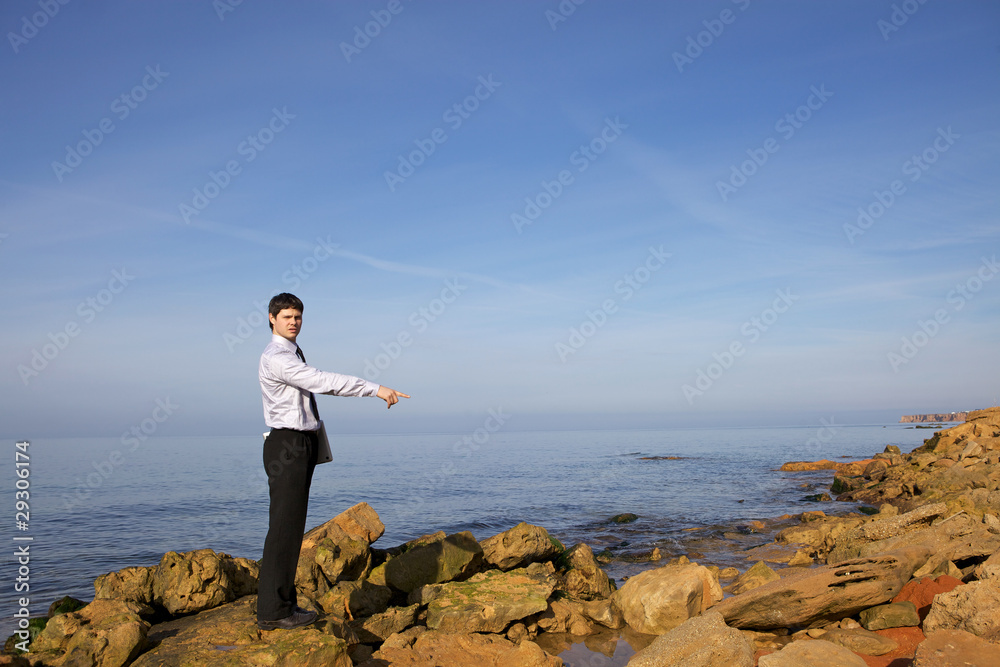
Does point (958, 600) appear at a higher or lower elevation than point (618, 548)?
higher

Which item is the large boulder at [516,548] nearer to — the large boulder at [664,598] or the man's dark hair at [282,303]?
the large boulder at [664,598]

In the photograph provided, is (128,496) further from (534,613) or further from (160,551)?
(534,613)

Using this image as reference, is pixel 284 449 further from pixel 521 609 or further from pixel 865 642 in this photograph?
pixel 865 642

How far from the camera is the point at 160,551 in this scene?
46.6ft

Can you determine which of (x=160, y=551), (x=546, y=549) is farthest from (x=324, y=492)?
(x=546, y=549)

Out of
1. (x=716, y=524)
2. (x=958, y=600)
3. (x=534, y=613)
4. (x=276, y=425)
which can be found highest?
(x=276, y=425)

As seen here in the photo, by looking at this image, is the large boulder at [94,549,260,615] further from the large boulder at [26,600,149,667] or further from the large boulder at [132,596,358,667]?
the large boulder at [132,596,358,667]

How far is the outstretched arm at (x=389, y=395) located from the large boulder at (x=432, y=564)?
413 centimetres

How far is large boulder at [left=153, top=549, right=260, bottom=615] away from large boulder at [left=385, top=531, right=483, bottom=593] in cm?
197

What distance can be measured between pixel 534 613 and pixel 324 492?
18894 mm

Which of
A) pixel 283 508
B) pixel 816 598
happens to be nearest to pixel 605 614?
pixel 816 598

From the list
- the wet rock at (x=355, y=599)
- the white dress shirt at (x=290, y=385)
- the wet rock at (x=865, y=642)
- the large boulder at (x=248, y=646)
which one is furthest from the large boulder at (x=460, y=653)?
the wet rock at (x=865, y=642)

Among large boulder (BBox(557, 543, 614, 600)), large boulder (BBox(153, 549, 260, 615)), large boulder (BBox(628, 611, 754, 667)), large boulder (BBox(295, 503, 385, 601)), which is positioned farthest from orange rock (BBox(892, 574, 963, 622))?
large boulder (BBox(153, 549, 260, 615))

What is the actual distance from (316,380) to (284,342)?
0.58 m
